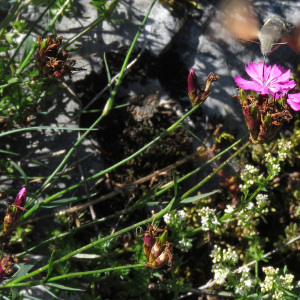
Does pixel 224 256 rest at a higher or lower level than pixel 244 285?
higher

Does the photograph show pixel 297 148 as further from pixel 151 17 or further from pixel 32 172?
pixel 32 172

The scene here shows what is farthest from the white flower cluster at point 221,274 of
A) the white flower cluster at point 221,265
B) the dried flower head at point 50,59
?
the dried flower head at point 50,59

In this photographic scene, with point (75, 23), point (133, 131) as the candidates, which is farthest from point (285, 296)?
point (75, 23)

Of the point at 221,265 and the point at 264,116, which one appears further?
the point at 221,265

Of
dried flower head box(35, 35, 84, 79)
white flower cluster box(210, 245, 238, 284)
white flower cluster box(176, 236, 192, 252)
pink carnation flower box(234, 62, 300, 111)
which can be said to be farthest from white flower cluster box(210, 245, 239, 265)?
dried flower head box(35, 35, 84, 79)

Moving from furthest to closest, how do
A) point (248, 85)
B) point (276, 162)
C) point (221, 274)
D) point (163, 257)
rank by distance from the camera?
1. point (221, 274)
2. point (276, 162)
3. point (248, 85)
4. point (163, 257)

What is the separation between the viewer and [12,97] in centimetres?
211

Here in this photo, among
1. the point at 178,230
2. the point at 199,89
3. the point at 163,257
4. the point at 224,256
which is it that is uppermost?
the point at 199,89

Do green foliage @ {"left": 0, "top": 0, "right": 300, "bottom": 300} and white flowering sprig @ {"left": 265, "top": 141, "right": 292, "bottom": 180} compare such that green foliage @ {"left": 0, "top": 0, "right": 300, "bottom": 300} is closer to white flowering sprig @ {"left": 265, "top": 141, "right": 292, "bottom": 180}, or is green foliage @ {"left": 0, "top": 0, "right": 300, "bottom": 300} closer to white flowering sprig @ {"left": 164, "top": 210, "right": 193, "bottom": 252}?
white flowering sprig @ {"left": 164, "top": 210, "right": 193, "bottom": 252}

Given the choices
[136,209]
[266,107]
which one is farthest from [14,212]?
[266,107]

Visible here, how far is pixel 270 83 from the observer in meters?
1.73

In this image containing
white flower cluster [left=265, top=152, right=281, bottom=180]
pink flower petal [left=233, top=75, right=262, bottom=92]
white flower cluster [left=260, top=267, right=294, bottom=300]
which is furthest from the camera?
white flower cluster [left=260, top=267, right=294, bottom=300]

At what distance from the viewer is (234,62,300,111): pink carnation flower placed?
1.65 meters

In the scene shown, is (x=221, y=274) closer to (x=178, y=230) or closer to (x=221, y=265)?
(x=221, y=265)
